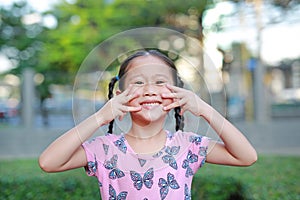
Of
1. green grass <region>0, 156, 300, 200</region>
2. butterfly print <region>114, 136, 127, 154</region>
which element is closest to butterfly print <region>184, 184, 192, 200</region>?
butterfly print <region>114, 136, 127, 154</region>

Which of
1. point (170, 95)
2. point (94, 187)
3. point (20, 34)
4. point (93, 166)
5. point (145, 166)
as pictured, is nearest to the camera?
point (170, 95)

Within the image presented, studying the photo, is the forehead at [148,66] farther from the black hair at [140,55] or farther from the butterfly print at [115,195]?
the butterfly print at [115,195]

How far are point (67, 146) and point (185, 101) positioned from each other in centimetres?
39

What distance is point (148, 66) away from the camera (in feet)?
4.83

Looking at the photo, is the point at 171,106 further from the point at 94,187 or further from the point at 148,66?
the point at 94,187

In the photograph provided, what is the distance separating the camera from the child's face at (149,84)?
140 cm

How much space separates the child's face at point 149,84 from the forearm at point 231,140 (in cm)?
17

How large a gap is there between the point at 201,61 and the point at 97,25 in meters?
14.7

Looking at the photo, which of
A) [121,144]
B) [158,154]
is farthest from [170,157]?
[121,144]

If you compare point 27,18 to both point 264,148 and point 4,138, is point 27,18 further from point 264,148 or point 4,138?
point 264,148

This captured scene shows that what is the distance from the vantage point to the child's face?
4.58 ft

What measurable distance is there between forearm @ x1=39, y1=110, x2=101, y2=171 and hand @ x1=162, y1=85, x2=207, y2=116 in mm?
242

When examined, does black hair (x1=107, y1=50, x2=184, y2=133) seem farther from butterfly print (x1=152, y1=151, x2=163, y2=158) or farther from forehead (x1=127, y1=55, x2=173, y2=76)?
butterfly print (x1=152, y1=151, x2=163, y2=158)

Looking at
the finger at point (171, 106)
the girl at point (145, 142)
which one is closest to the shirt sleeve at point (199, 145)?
the girl at point (145, 142)
